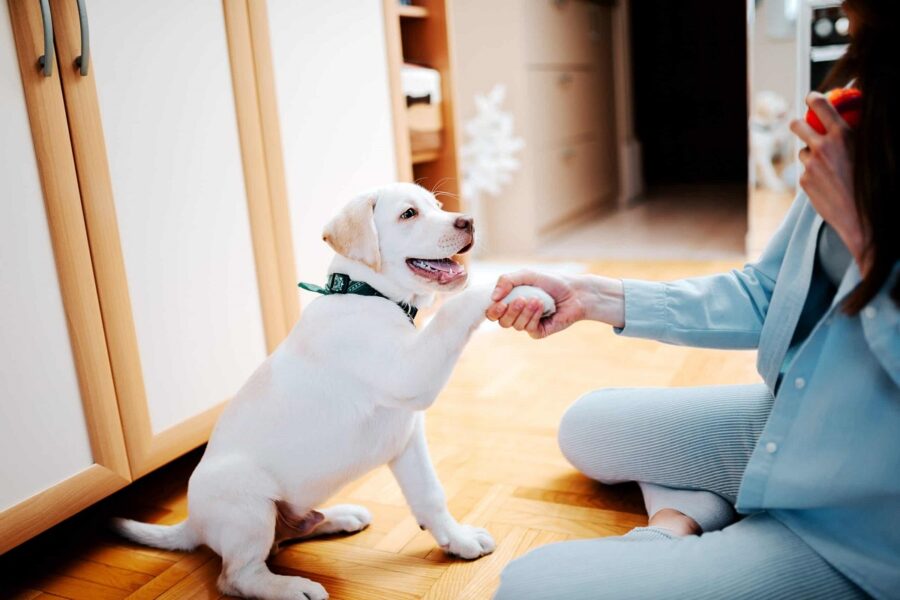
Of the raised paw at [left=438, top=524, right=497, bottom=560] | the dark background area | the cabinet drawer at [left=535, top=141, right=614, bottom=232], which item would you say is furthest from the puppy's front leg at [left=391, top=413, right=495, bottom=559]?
the dark background area

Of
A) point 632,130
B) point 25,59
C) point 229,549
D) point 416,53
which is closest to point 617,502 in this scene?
point 229,549

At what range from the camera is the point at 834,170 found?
904 millimetres

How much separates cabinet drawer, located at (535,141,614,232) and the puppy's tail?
2763mm

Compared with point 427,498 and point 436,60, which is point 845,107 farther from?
point 436,60

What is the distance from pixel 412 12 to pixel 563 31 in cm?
178

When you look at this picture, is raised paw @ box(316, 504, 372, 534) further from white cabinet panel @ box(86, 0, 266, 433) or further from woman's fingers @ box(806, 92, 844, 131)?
→ woman's fingers @ box(806, 92, 844, 131)

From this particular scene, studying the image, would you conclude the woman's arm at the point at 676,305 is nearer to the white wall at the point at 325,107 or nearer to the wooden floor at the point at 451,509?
the wooden floor at the point at 451,509

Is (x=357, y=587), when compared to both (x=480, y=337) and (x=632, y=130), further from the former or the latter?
(x=632, y=130)

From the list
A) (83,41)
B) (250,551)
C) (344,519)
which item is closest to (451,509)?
(344,519)

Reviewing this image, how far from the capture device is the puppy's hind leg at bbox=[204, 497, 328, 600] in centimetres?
117

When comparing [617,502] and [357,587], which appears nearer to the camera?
[357,587]

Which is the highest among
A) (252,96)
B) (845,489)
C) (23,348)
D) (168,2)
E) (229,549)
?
(168,2)

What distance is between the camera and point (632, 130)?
529cm

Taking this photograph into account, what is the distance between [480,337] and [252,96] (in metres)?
1.13
